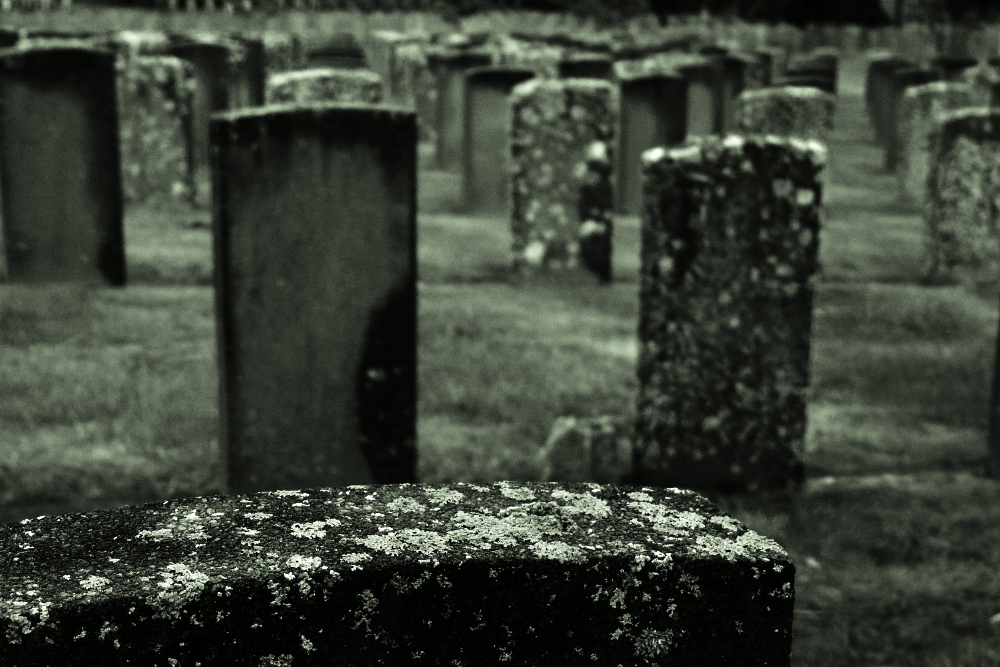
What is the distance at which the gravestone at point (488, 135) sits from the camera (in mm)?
10203

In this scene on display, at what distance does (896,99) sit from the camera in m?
15.2

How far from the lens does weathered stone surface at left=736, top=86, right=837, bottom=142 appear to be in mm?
10492

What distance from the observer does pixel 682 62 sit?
14.2 metres

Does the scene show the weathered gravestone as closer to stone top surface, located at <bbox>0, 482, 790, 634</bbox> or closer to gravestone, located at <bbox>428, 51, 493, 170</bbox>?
gravestone, located at <bbox>428, 51, 493, 170</bbox>

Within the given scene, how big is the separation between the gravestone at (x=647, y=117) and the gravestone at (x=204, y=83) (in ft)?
12.7

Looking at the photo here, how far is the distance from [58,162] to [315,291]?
3756 millimetres

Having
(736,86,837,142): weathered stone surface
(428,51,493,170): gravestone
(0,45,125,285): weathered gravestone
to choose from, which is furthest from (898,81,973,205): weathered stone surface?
(0,45,125,285): weathered gravestone

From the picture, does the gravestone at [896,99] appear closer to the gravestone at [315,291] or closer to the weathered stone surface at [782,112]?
the weathered stone surface at [782,112]

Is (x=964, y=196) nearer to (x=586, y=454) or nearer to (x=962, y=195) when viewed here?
(x=962, y=195)

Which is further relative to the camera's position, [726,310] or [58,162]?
[58,162]

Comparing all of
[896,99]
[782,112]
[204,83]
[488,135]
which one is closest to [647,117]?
[782,112]

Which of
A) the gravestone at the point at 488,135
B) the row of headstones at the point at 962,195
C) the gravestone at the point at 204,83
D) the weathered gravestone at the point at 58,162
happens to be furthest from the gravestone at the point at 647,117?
the weathered gravestone at the point at 58,162

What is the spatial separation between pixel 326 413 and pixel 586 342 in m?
2.77

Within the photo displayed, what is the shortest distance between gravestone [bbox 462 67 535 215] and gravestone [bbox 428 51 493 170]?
7.55 ft
